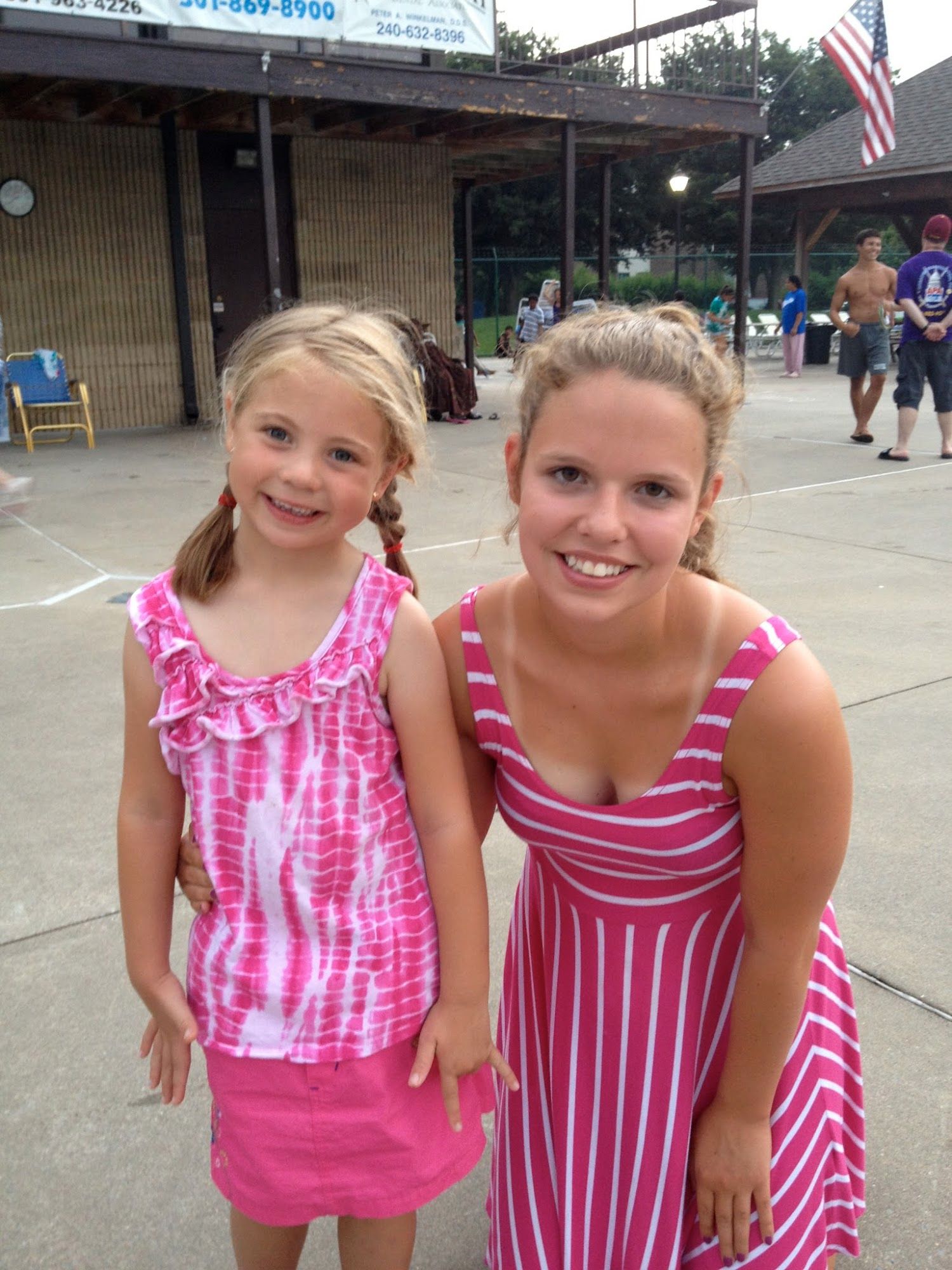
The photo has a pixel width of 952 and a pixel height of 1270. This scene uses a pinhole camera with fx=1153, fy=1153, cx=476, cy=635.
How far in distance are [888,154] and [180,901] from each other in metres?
21.9

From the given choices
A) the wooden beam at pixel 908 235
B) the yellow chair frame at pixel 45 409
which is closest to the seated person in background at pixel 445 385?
the yellow chair frame at pixel 45 409

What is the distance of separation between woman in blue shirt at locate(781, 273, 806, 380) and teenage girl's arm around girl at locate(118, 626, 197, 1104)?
60.2 ft

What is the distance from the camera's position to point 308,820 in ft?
4.52

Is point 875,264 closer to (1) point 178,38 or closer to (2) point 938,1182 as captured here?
(1) point 178,38

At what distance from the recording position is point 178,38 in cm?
1274

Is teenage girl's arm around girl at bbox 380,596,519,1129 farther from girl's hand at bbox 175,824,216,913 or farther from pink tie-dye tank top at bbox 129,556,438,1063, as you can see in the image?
girl's hand at bbox 175,824,216,913

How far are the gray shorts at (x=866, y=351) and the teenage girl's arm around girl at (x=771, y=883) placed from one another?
29.8 ft

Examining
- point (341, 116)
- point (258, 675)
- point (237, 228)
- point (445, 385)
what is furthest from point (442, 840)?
point (237, 228)

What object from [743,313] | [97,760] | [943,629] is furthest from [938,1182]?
[743,313]

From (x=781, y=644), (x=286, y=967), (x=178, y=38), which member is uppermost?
(x=178, y=38)

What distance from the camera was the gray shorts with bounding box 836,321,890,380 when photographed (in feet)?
32.0

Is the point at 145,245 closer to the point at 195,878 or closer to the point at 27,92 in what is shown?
the point at 27,92

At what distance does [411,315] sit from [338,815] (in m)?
13.5

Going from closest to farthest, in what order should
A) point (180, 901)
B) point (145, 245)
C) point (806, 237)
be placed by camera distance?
point (180, 901)
point (145, 245)
point (806, 237)
